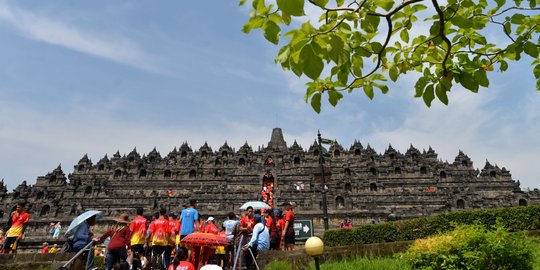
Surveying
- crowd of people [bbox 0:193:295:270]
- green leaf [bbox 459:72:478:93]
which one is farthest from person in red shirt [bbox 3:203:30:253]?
green leaf [bbox 459:72:478:93]

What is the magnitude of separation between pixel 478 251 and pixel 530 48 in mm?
3925

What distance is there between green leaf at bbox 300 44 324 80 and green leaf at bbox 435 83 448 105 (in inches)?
68.9

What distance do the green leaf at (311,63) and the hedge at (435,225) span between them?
10805 millimetres

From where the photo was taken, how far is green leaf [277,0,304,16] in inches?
87.4

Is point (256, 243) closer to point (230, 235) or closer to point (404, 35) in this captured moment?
point (230, 235)

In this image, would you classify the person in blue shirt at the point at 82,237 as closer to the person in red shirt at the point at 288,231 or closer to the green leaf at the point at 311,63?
the person in red shirt at the point at 288,231

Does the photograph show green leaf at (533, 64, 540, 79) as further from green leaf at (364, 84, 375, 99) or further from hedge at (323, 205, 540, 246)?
hedge at (323, 205, 540, 246)

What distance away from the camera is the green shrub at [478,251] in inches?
234

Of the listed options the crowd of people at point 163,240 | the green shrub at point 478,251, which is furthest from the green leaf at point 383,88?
the crowd of people at point 163,240

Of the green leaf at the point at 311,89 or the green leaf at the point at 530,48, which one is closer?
the green leaf at the point at 311,89

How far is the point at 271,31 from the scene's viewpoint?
2605 millimetres

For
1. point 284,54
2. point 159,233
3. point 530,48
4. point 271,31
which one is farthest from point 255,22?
point 159,233

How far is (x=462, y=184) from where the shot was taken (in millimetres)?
43688

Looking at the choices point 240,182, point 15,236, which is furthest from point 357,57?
point 240,182
